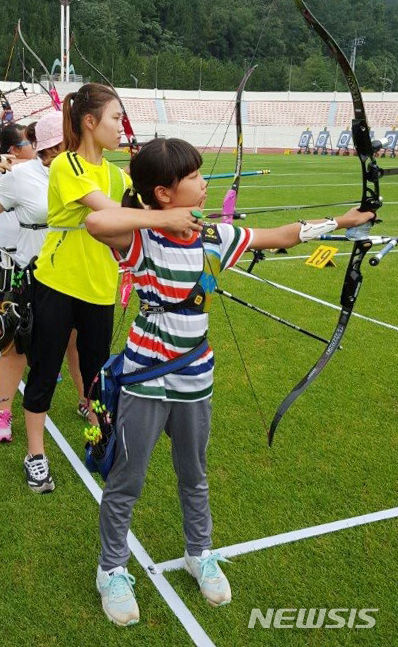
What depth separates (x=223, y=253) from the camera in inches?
76.2

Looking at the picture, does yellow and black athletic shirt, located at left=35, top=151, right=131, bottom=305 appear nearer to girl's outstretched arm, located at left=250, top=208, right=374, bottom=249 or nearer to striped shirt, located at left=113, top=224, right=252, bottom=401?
striped shirt, located at left=113, top=224, right=252, bottom=401

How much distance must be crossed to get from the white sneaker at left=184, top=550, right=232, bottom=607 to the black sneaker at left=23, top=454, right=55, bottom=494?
89 cm

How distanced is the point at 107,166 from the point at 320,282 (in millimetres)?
4241

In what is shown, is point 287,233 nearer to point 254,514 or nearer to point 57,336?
point 57,336

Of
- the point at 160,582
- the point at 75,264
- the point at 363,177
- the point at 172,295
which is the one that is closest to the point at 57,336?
the point at 75,264

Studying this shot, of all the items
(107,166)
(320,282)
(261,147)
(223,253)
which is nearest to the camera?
(223,253)

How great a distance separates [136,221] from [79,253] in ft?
2.97

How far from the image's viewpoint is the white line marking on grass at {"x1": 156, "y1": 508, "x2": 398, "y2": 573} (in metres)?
2.40

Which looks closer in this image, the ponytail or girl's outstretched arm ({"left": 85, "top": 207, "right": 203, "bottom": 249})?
girl's outstretched arm ({"left": 85, "top": 207, "right": 203, "bottom": 249})

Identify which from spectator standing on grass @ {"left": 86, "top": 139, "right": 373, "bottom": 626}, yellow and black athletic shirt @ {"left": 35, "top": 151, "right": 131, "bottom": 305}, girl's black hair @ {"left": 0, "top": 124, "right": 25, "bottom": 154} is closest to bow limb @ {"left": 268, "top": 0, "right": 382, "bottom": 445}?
spectator standing on grass @ {"left": 86, "top": 139, "right": 373, "bottom": 626}

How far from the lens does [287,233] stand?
1933 millimetres

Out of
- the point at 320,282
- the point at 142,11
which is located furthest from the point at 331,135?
the point at 320,282

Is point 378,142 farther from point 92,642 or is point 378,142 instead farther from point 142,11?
point 142,11

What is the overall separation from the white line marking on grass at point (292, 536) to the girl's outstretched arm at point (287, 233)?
122 cm
